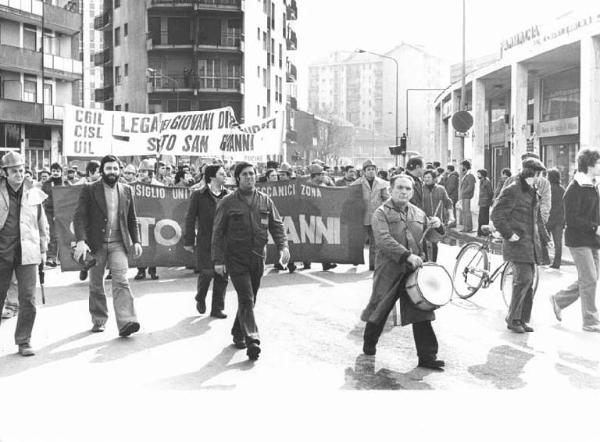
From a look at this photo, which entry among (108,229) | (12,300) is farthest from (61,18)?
(108,229)

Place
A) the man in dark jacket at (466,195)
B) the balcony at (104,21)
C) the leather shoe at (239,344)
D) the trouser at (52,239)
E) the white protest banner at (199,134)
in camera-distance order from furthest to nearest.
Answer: the balcony at (104,21) → the man in dark jacket at (466,195) → the white protest banner at (199,134) → the trouser at (52,239) → the leather shoe at (239,344)

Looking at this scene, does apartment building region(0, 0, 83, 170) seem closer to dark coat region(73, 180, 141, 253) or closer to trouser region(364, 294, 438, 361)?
dark coat region(73, 180, 141, 253)

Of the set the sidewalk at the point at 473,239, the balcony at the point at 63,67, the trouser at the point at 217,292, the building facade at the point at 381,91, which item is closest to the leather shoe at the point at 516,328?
the trouser at the point at 217,292

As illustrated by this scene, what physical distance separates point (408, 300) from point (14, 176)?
12.9 feet

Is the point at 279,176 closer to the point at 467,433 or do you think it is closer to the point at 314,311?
the point at 314,311

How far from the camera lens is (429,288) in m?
7.55

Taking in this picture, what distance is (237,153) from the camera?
22484mm

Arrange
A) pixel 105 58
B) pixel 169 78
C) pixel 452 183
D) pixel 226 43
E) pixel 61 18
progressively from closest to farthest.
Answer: pixel 452 183 → pixel 61 18 → pixel 169 78 → pixel 226 43 → pixel 105 58

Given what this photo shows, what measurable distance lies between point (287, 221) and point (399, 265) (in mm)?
7684

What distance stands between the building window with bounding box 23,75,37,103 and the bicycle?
4386 centimetres

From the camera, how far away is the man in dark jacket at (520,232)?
364 inches

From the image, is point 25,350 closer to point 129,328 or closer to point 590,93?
point 129,328

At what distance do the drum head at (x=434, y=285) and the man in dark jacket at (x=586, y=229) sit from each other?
7.80 feet

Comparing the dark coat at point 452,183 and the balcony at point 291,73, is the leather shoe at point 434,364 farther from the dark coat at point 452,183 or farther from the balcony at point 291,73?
the balcony at point 291,73
